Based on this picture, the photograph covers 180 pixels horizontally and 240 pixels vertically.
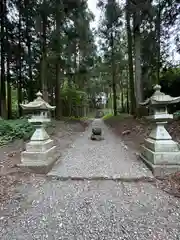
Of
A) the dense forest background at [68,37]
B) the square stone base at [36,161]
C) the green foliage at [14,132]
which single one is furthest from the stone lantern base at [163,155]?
the dense forest background at [68,37]

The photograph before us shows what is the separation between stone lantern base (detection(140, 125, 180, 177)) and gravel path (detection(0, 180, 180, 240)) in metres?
0.53

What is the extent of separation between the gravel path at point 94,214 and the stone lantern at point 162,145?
604mm

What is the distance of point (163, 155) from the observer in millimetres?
3535

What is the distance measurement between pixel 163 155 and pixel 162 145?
197mm

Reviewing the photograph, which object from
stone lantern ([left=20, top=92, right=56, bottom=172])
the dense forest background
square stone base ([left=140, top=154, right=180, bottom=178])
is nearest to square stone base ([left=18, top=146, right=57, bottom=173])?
stone lantern ([left=20, top=92, right=56, bottom=172])

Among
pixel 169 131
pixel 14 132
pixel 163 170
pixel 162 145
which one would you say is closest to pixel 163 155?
pixel 162 145

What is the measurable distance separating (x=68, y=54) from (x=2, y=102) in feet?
14.5

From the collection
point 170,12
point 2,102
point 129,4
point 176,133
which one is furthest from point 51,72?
point 176,133

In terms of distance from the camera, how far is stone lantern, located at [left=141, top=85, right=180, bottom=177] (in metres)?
3.42

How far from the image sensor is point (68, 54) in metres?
9.98

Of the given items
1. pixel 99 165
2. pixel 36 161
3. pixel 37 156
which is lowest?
pixel 99 165

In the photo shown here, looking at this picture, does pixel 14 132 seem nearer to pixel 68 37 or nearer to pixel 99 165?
pixel 99 165

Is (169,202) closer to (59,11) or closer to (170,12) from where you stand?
(170,12)

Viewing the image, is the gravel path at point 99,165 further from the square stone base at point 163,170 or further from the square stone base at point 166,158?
the square stone base at point 166,158
